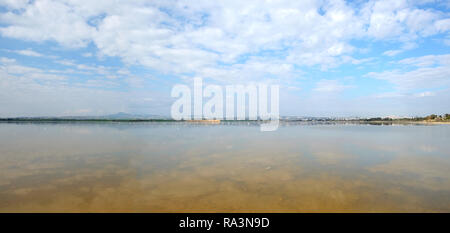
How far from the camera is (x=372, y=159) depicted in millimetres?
8852

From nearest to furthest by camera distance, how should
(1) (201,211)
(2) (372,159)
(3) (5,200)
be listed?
(1) (201,211)
(3) (5,200)
(2) (372,159)

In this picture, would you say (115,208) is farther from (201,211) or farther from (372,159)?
(372,159)

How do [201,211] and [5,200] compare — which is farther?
[5,200]

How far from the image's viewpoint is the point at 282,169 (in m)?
7.27

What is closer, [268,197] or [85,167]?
[268,197]

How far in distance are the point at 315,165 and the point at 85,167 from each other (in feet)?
24.7
